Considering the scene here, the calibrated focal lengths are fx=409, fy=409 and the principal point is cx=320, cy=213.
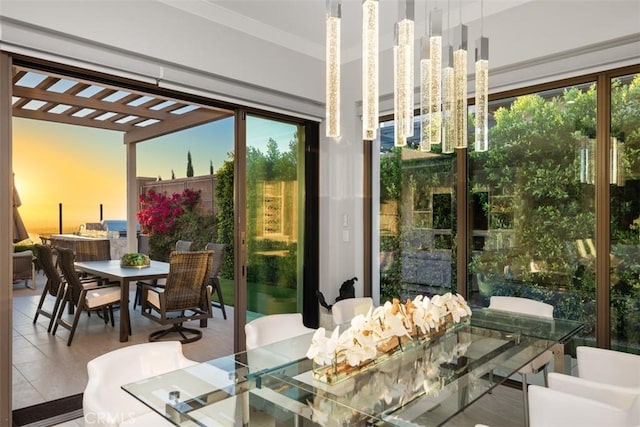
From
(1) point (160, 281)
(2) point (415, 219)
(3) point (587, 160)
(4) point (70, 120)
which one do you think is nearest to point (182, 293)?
(1) point (160, 281)

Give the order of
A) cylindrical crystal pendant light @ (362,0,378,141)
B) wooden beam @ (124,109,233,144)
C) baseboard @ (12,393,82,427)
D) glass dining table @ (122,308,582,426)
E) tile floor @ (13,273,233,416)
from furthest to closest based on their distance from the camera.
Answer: wooden beam @ (124,109,233,144)
tile floor @ (13,273,233,416)
baseboard @ (12,393,82,427)
cylindrical crystal pendant light @ (362,0,378,141)
glass dining table @ (122,308,582,426)

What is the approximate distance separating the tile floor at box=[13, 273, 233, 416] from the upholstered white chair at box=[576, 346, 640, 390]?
2.89 meters

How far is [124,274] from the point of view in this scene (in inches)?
168

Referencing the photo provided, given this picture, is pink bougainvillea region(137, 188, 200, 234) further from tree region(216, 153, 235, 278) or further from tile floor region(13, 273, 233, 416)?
tile floor region(13, 273, 233, 416)

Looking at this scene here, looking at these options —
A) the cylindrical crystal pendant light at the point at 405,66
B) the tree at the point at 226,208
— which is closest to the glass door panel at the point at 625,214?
the cylindrical crystal pendant light at the point at 405,66

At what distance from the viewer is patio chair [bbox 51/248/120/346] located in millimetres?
4004

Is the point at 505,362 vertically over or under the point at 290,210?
under

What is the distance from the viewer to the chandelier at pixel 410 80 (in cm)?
170

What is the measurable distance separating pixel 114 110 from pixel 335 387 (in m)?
4.19

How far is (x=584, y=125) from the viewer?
2.81 metres

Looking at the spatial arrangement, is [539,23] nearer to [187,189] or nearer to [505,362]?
[505,362]

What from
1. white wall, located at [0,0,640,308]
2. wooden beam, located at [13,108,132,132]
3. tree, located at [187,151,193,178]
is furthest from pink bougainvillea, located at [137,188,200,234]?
white wall, located at [0,0,640,308]

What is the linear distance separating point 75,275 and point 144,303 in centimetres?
72

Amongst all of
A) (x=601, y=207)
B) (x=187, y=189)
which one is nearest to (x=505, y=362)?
(x=601, y=207)
